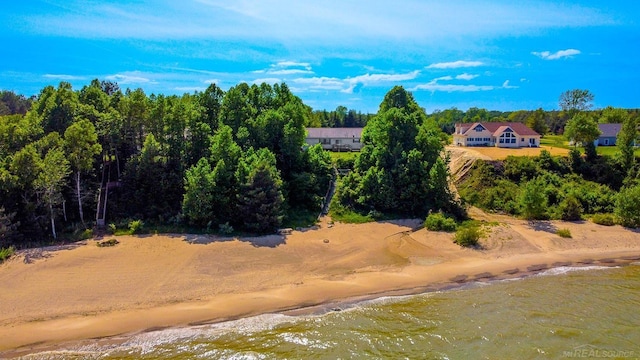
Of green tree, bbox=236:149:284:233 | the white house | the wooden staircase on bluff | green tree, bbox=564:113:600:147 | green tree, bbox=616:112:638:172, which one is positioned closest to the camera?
green tree, bbox=236:149:284:233

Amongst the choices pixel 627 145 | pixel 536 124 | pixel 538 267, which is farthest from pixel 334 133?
pixel 538 267

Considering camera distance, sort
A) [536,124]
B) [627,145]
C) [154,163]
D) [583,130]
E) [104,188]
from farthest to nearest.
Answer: [536,124] < [583,130] < [627,145] < [104,188] < [154,163]

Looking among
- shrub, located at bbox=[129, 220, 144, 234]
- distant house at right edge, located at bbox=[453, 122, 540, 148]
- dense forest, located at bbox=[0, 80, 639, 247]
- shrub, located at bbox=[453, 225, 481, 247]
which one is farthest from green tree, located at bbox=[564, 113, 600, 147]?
shrub, located at bbox=[129, 220, 144, 234]

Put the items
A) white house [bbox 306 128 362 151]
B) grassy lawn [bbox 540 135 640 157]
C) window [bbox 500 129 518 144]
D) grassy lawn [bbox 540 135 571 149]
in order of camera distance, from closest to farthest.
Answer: grassy lawn [bbox 540 135 640 157]
window [bbox 500 129 518 144]
grassy lawn [bbox 540 135 571 149]
white house [bbox 306 128 362 151]

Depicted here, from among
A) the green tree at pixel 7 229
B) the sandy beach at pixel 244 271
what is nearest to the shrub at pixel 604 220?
the sandy beach at pixel 244 271

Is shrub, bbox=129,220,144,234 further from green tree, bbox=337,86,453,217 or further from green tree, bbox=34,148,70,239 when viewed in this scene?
green tree, bbox=337,86,453,217

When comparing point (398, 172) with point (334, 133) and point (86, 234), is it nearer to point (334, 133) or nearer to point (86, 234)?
point (86, 234)

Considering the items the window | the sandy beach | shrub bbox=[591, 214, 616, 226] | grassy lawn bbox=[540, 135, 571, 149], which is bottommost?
the sandy beach

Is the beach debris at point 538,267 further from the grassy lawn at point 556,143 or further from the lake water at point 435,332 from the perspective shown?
the grassy lawn at point 556,143

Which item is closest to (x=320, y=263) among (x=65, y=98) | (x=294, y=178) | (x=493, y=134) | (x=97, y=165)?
(x=294, y=178)
